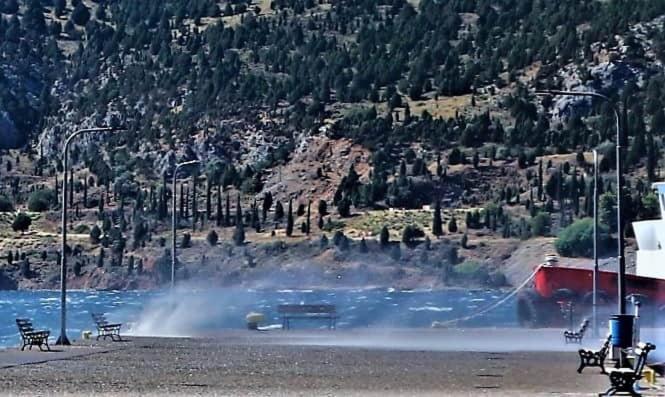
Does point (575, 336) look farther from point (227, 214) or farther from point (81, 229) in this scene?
point (81, 229)

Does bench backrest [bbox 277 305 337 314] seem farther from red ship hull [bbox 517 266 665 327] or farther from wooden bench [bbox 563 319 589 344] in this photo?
wooden bench [bbox 563 319 589 344]

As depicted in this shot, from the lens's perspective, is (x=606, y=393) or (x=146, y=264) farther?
(x=146, y=264)

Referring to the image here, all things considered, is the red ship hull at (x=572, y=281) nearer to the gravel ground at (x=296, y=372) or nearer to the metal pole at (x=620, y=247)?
the gravel ground at (x=296, y=372)

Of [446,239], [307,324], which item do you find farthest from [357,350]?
[446,239]

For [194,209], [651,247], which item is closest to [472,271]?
[194,209]

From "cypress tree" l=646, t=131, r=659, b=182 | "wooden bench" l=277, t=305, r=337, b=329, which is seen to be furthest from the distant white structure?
"cypress tree" l=646, t=131, r=659, b=182

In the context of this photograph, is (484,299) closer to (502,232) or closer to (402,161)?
(502,232)
